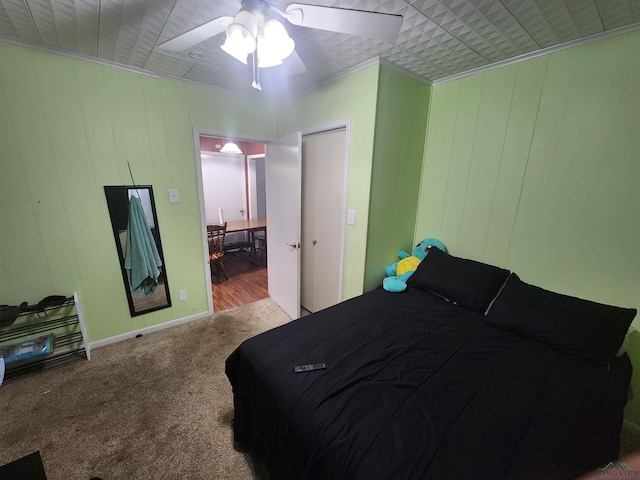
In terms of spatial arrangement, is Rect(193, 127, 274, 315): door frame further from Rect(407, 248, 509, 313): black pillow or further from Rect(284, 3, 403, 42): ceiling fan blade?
Rect(407, 248, 509, 313): black pillow

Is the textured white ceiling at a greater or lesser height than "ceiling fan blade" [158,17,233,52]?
greater

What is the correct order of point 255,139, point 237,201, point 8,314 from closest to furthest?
point 8,314
point 255,139
point 237,201

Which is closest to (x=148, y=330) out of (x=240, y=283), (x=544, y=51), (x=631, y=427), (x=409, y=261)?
(x=240, y=283)

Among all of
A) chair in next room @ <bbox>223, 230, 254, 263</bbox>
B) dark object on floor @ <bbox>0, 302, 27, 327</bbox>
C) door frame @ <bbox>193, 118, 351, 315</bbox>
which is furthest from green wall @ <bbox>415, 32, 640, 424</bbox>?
chair in next room @ <bbox>223, 230, 254, 263</bbox>

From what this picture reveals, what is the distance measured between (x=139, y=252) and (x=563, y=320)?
323cm

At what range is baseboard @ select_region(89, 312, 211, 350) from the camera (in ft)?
7.60

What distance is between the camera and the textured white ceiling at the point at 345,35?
4.24 feet

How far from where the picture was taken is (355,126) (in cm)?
209

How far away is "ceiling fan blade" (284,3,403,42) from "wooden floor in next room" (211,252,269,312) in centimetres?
288

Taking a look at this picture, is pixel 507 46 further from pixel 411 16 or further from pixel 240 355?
pixel 240 355

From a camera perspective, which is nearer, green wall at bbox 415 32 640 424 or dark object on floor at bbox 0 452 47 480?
dark object on floor at bbox 0 452 47 480

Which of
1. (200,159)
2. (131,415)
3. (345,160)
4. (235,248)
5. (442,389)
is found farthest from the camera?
(235,248)

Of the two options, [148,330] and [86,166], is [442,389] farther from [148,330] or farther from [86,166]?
[86,166]

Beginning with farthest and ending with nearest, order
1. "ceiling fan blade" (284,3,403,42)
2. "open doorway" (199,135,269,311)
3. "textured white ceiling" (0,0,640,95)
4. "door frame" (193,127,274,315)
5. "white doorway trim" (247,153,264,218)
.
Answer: "white doorway trim" (247,153,264,218), "open doorway" (199,135,269,311), "door frame" (193,127,274,315), "textured white ceiling" (0,0,640,95), "ceiling fan blade" (284,3,403,42)
